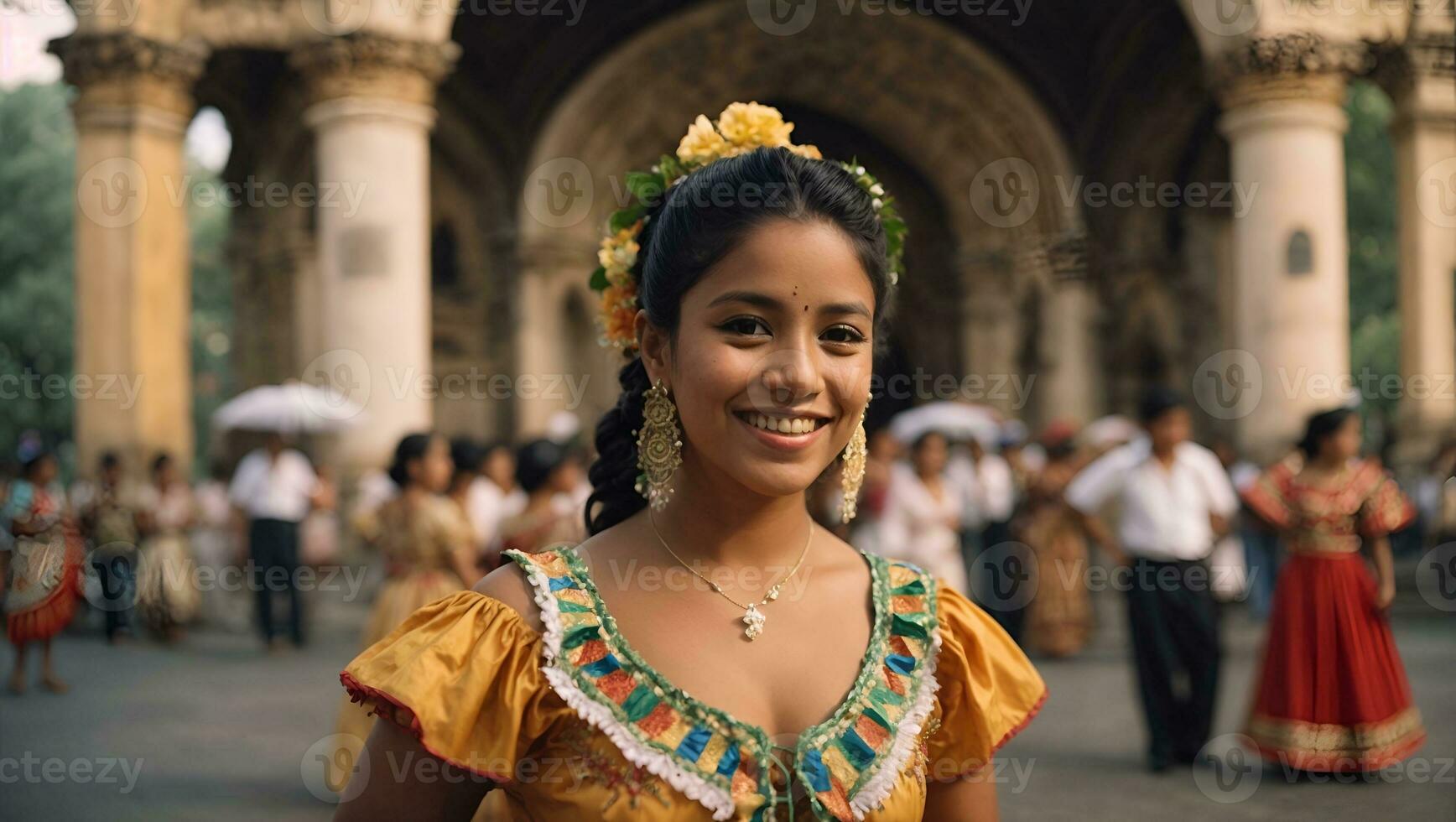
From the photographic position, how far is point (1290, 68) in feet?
41.6

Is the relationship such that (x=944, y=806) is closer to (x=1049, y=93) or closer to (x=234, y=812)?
(x=234, y=812)

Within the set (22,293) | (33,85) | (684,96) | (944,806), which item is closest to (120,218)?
(684,96)

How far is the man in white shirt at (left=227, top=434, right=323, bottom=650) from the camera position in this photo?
36.8 ft

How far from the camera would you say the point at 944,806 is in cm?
219

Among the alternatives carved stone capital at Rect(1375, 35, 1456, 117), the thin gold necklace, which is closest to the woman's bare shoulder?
the thin gold necklace

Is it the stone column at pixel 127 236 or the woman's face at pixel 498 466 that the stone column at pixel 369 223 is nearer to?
the stone column at pixel 127 236

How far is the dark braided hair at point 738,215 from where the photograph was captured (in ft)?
6.46

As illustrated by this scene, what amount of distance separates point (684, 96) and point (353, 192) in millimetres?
7529
